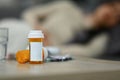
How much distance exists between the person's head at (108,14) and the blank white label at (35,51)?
976 millimetres

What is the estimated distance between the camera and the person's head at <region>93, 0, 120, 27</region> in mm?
1740

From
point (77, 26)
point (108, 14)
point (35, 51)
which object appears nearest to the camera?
point (35, 51)

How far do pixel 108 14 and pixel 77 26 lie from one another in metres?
0.26

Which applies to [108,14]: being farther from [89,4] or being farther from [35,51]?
[35,51]

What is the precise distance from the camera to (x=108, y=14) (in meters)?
1.77

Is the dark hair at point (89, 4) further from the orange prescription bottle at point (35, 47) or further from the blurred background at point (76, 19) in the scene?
the orange prescription bottle at point (35, 47)

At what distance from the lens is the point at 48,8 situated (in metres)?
1.63

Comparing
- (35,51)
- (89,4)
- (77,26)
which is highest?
(89,4)

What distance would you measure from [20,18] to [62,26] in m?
0.27

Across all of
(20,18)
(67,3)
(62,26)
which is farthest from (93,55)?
(20,18)

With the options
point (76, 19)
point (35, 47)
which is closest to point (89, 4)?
point (76, 19)

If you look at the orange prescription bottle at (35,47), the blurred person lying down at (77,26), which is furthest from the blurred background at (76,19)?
the orange prescription bottle at (35,47)

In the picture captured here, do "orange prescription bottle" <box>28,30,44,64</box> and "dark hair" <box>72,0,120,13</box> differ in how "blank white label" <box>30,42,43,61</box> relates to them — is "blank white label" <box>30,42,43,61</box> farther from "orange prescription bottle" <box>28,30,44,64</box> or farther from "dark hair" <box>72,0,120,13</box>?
"dark hair" <box>72,0,120,13</box>

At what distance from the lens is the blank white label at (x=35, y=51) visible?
0.82m
